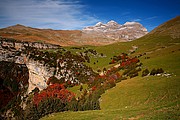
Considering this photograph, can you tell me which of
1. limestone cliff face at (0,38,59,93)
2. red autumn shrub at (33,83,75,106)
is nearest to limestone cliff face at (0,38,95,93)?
limestone cliff face at (0,38,59,93)

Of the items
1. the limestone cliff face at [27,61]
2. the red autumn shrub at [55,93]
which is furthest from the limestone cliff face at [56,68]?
the red autumn shrub at [55,93]

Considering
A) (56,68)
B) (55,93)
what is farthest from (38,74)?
(55,93)

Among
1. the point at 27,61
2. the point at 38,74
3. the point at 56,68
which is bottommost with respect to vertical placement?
the point at 38,74

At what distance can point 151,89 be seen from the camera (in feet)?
126

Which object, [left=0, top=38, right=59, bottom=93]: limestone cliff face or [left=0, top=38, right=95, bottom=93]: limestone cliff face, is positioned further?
[left=0, top=38, right=59, bottom=93]: limestone cliff face

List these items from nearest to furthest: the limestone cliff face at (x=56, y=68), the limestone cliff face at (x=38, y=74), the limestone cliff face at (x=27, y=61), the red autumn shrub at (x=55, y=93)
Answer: the red autumn shrub at (x=55, y=93)
the limestone cliff face at (x=56, y=68)
the limestone cliff face at (x=38, y=74)
the limestone cliff face at (x=27, y=61)

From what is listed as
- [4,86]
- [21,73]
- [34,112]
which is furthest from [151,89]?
[4,86]

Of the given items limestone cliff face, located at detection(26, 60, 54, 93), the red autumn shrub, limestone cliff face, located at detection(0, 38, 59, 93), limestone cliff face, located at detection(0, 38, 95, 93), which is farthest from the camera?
limestone cliff face, located at detection(0, 38, 59, 93)

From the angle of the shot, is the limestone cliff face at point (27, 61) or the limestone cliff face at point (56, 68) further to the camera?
the limestone cliff face at point (27, 61)

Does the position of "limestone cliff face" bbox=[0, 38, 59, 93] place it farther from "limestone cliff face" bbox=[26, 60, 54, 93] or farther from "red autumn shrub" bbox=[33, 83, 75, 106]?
"red autumn shrub" bbox=[33, 83, 75, 106]

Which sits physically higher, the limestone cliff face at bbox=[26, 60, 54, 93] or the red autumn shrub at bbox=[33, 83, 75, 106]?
the limestone cliff face at bbox=[26, 60, 54, 93]

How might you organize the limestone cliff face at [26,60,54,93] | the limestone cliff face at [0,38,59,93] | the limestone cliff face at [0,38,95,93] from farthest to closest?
the limestone cliff face at [0,38,59,93] → the limestone cliff face at [26,60,54,93] → the limestone cliff face at [0,38,95,93]

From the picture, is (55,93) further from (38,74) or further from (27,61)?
(27,61)

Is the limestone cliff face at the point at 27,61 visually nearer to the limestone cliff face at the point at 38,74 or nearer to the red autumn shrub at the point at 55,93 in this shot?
the limestone cliff face at the point at 38,74
